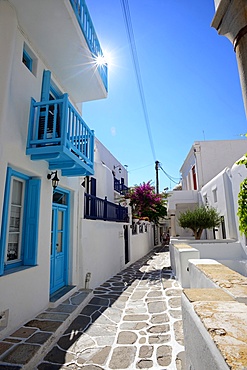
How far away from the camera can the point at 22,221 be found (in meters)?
4.60

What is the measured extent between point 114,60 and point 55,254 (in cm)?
740

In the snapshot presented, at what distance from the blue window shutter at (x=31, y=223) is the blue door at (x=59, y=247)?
1.10 m

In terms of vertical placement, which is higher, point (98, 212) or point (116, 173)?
point (116, 173)

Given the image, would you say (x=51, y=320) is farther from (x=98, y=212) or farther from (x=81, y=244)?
(x=98, y=212)

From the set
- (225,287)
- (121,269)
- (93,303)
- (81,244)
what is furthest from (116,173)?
(225,287)

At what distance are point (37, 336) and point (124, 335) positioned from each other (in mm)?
1543

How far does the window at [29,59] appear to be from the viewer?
4984mm

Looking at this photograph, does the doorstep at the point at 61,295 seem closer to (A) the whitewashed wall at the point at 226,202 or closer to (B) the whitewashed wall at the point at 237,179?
(B) the whitewashed wall at the point at 237,179

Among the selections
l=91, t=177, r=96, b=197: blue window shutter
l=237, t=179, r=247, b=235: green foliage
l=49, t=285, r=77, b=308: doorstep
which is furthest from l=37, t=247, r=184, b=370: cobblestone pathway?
l=91, t=177, r=96, b=197: blue window shutter

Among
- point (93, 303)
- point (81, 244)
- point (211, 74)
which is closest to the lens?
point (93, 303)

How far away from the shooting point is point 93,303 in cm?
571

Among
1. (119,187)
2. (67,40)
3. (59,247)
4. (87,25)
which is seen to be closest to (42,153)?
(59,247)

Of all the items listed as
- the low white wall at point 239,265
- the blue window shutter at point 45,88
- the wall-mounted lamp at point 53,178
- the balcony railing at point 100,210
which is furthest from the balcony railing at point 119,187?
the blue window shutter at point 45,88

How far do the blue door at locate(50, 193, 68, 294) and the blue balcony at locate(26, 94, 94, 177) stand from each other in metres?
1.19
